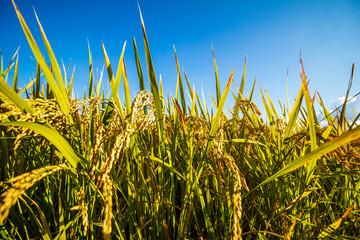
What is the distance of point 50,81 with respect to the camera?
2.48ft

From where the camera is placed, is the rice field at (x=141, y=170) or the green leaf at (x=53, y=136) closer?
the green leaf at (x=53, y=136)

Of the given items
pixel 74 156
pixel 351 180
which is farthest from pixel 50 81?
pixel 351 180

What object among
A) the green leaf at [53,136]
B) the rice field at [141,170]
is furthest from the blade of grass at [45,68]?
the green leaf at [53,136]

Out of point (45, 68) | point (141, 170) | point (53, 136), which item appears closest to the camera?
point (53, 136)

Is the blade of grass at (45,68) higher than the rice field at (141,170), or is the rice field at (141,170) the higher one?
the blade of grass at (45,68)

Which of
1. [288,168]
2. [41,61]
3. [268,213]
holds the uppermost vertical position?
[41,61]

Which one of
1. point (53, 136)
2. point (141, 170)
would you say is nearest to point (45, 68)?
point (53, 136)

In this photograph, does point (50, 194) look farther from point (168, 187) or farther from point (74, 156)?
point (168, 187)

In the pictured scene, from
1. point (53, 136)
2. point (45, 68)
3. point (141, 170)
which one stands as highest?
point (45, 68)

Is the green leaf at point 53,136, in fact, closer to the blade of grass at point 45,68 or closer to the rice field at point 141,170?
the rice field at point 141,170

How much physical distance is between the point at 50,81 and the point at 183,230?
94 centimetres

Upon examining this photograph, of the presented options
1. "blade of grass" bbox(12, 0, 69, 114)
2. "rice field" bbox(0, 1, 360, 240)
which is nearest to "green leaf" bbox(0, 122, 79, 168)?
"rice field" bbox(0, 1, 360, 240)

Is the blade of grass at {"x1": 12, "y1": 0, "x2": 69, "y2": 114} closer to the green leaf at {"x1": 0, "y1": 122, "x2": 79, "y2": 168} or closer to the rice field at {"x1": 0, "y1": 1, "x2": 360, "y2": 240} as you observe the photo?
the rice field at {"x1": 0, "y1": 1, "x2": 360, "y2": 240}

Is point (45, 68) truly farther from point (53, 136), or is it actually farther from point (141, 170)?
point (141, 170)
